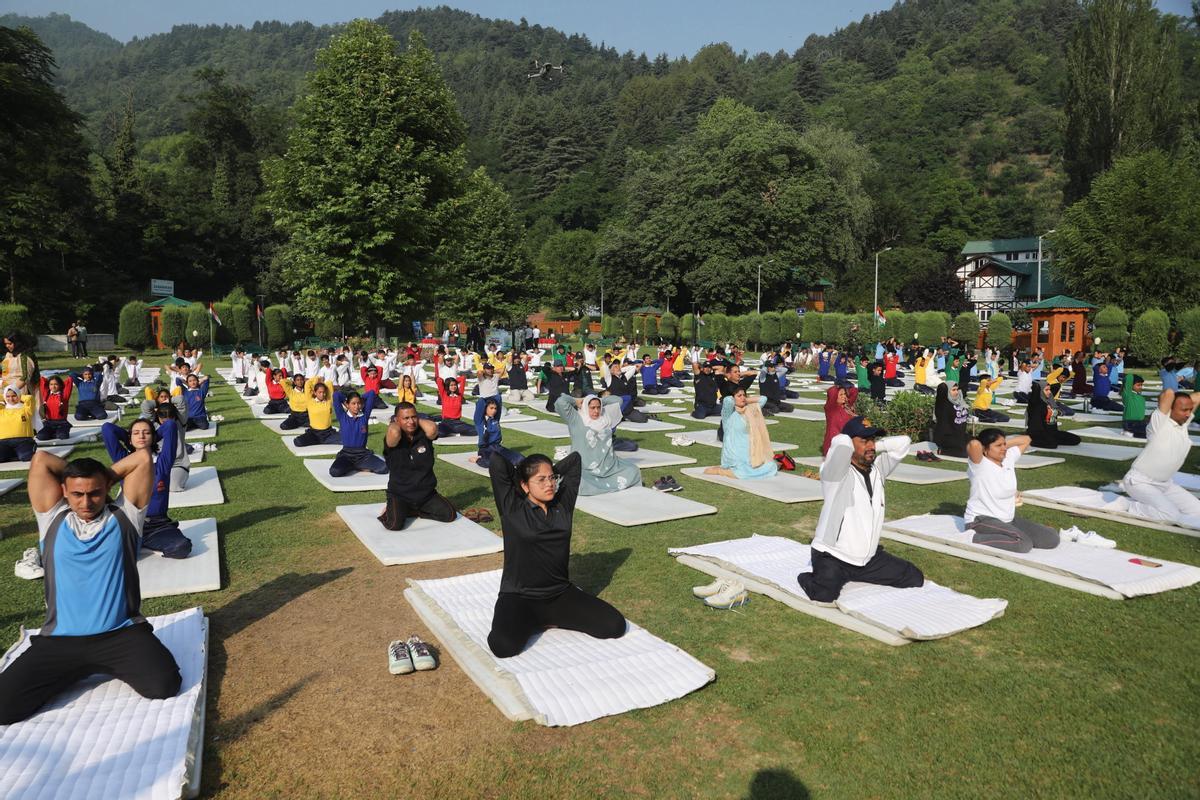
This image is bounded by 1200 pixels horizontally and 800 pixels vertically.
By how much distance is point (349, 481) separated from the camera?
1027 cm

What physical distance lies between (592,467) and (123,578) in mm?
5911

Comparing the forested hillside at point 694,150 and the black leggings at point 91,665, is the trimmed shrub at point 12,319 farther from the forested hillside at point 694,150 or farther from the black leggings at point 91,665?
the black leggings at point 91,665

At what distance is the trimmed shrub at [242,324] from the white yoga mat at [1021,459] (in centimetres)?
4158

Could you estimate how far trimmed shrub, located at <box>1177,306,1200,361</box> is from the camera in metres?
32.0

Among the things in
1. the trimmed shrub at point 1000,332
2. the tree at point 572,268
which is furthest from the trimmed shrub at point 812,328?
the tree at point 572,268

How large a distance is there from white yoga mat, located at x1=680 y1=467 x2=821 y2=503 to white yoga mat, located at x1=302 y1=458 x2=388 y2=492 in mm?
4084

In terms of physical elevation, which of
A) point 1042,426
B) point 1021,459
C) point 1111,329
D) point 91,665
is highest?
point 1111,329

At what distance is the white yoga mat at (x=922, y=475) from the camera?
413 inches

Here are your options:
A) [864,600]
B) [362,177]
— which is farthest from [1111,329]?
[864,600]

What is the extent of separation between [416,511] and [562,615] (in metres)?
3.52

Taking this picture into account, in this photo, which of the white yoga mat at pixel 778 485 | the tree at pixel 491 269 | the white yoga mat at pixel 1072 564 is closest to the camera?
the white yoga mat at pixel 1072 564

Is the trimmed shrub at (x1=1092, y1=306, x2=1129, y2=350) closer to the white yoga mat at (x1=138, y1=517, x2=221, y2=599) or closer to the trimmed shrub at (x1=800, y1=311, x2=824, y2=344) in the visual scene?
the trimmed shrub at (x1=800, y1=311, x2=824, y2=344)

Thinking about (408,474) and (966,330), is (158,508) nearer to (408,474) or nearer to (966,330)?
(408,474)

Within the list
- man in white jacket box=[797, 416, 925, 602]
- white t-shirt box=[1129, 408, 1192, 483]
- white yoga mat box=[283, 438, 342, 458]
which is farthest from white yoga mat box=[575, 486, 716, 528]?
white yoga mat box=[283, 438, 342, 458]
